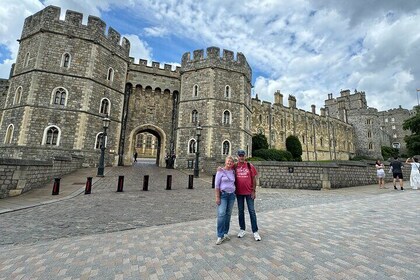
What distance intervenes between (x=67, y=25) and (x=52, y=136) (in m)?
9.63

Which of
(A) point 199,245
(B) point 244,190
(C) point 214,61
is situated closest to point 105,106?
(C) point 214,61

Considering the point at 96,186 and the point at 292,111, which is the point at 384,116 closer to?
the point at 292,111

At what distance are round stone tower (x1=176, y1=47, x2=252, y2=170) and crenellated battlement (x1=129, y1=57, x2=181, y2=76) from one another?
5.14 feet

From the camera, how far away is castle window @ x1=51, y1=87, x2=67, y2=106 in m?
17.2

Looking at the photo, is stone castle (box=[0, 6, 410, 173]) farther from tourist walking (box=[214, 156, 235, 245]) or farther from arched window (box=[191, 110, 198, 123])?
tourist walking (box=[214, 156, 235, 245])

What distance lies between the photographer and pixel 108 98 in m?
19.8

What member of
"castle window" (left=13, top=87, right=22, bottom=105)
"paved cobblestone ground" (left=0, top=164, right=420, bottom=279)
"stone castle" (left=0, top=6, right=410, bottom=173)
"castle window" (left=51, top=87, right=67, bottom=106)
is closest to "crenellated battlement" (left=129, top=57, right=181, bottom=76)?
"stone castle" (left=0, top=6, right=410, bottom=173)

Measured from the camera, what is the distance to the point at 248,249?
3.42m

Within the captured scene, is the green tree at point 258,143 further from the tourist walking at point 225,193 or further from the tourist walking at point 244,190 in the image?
the tourist walking at point 225,193

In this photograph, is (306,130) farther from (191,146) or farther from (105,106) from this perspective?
(105,106)

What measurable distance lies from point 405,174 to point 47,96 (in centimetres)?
2894

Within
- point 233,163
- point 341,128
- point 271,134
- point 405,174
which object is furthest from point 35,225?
point 341,128

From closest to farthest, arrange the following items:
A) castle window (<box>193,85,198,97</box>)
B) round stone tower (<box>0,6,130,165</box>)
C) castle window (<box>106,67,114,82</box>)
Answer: round stone tower (<box>0,6,130,165</box>) < castle window (<box>106,67,114,82</box>) < castle window (<box>193,85,198,97</box>)

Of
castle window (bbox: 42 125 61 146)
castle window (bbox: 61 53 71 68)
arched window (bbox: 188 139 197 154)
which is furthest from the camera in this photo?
arched window (bbox: 188 139 197 154)
